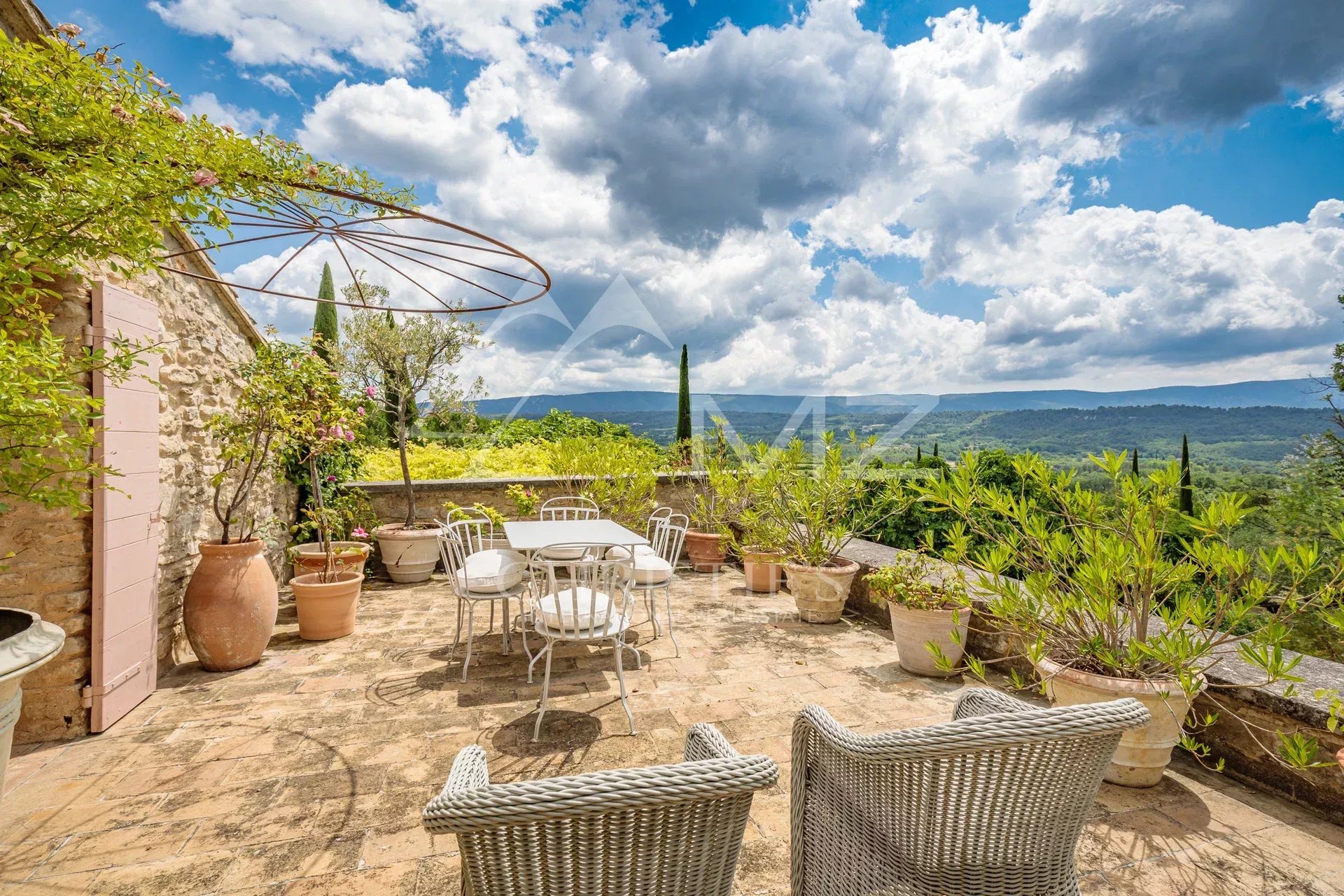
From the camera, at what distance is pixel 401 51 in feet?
12.3

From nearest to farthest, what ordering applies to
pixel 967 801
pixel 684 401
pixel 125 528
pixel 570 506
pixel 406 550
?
1. pixel 967 801
2. pixel 125 528
3. pixel 406 550
4. pixel 570 506
5. pixel 684 401

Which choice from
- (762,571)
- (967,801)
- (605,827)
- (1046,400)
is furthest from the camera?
(1046,400)

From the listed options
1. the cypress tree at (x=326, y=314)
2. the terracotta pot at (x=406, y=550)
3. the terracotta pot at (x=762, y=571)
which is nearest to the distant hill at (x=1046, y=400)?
the terracotta pot at (x=762, y=571)

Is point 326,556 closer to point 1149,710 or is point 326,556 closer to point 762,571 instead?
point 762,571

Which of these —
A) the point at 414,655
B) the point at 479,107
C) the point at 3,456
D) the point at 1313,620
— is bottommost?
the point at 414,655

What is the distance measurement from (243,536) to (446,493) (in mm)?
2477

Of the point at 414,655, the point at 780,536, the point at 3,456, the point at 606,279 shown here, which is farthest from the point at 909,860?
the point at 606,279

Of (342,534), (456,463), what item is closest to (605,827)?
(342,534)

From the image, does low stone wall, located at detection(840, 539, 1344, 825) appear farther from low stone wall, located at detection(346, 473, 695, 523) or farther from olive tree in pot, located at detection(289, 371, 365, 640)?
low stone wall, located at detection(346, 473, 695, 523)

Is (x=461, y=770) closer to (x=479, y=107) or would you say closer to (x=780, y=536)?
(x=780, y=536)

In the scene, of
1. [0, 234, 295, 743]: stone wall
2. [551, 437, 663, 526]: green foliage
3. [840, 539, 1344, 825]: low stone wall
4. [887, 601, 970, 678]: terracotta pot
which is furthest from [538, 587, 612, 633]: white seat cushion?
[551, 437, 663, 526]: green foliage

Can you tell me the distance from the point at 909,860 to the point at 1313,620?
175 inches

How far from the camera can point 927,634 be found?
337cm

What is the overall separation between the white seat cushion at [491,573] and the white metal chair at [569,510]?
0.87 meters
